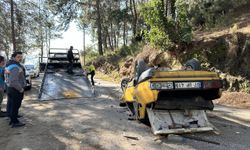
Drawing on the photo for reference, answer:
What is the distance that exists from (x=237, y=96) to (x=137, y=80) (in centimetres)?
709

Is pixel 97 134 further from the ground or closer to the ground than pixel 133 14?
closer to the ground

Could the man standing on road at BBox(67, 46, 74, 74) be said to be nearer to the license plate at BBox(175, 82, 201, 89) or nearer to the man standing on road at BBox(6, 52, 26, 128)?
the man standing on road at BBox(6, 52, 26, 128)

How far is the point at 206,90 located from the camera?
966 centimetres

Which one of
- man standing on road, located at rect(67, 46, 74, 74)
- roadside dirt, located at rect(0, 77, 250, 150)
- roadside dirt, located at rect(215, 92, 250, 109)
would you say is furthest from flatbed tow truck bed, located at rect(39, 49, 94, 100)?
roadside dirt, located at rect(215, 92, 250, 109)

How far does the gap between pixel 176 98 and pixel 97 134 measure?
6.92 ft

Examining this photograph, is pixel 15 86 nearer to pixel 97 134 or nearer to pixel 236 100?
pixel 97 134

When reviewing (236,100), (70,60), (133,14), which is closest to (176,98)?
(236,100)

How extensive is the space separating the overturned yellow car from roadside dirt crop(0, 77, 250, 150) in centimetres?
35

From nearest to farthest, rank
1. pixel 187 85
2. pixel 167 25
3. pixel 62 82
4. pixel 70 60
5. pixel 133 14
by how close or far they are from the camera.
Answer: pixel 187 85, pixel 62 82, pixel 70 60, pixel 167 25, pixel 133 14

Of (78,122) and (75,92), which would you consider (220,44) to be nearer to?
(75,92)

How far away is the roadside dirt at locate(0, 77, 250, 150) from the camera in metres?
8.09

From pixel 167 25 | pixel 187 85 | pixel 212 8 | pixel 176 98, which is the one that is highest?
pixel 212 8

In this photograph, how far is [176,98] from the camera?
373 inches

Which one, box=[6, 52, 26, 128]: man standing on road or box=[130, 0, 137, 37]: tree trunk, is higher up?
box=[130, 0, 137, 37]: tree trunk
